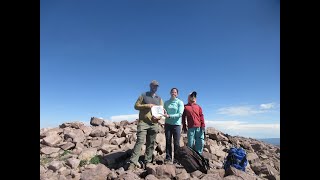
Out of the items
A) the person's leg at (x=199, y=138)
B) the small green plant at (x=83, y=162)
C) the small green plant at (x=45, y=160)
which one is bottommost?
the small green plant at (x=45, y=160)

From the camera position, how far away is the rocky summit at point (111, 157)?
7.59 metres

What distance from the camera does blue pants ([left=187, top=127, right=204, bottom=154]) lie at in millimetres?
8797

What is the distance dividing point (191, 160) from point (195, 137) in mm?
1001

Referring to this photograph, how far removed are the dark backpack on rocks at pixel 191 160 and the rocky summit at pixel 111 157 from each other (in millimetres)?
192

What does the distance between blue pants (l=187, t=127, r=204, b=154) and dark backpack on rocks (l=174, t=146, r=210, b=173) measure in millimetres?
525

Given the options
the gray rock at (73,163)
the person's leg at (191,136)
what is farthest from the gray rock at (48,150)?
the person's leg at (191,136)

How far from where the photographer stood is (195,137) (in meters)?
8.95

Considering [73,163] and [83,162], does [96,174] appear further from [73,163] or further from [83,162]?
[83,162]

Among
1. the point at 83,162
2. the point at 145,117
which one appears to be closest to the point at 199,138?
the point at 145,117

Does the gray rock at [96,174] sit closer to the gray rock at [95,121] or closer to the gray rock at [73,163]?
the gray rock at [73,163]
